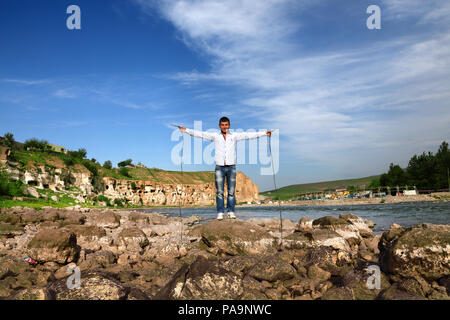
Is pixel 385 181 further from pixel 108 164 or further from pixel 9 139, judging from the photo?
pixel 9 139

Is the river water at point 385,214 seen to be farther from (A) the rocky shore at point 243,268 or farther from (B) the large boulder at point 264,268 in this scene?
(B) the large boulder at point 264,268

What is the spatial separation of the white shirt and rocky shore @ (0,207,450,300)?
179 centimetres

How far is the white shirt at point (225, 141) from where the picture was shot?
25.6 ft

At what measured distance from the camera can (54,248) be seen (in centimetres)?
635

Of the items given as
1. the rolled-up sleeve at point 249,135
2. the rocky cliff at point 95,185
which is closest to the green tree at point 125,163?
the rocky cliff at point 95,185

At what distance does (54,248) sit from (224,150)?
15.6 ft

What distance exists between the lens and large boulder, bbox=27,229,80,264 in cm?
629

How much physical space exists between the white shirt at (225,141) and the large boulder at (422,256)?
434 cm

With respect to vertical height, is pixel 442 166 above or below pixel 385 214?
above

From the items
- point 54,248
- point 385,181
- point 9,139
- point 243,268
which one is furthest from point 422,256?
point 385,181

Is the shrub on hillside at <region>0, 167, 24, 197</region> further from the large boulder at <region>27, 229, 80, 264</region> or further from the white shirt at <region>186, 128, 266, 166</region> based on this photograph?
the white shirt at <region>186, 128, 266, 166</region>

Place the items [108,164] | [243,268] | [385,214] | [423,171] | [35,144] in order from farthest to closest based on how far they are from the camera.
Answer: [423,171] → [108,164] → [35,144] → [385,214] → [243,268]

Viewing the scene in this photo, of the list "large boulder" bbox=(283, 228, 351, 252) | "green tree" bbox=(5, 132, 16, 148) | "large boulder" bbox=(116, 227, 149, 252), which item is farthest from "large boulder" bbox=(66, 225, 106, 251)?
"green tree" bbox=(5, 132, 16, 148)
